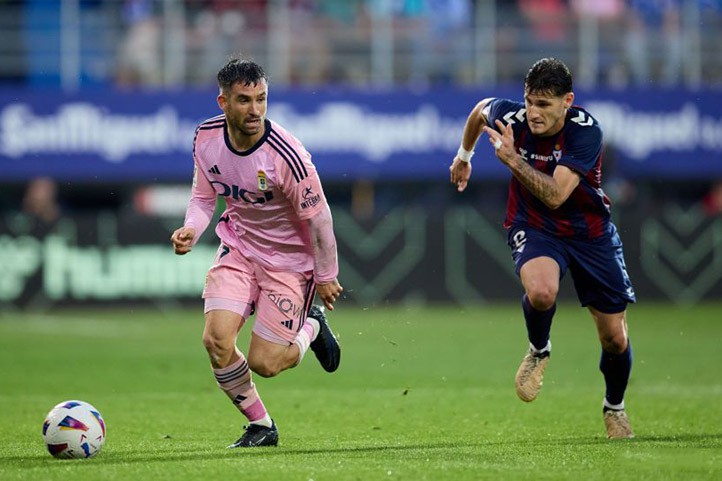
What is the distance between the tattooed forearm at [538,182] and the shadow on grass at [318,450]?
147cm

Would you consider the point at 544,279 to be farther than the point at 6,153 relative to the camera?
No

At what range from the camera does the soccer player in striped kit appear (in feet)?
25.8

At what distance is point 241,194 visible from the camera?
25.3 feet

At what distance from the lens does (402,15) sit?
66.4 feet

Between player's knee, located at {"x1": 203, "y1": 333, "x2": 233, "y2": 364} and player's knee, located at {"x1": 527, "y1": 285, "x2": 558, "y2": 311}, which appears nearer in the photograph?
player's knee, located at {"x1": 203, "y1": 333, "x2": 233, "y2": 364}

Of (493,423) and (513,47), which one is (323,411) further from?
(513,47)

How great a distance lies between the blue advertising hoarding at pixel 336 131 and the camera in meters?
20.9

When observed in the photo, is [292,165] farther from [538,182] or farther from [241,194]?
[538,182]

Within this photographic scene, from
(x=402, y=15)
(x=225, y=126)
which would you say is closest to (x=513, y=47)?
(x=402, y=15)

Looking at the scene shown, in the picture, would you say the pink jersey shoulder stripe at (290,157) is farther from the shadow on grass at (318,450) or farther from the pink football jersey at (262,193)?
the shadow on grass at (318,450)

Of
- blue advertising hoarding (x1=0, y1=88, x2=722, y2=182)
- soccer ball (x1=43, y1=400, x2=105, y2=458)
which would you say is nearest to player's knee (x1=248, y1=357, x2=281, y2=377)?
soccer ball (x1=43, y1=400, x2=105, y2=458)

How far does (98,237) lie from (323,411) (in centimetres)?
1077

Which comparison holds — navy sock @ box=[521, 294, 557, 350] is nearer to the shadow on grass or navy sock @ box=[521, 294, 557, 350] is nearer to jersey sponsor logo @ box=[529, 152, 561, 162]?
the shadow on grass

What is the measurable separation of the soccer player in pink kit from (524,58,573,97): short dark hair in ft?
4.73
